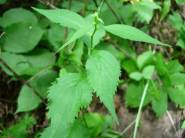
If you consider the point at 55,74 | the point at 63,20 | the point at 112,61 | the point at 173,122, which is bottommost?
the point at 173,122

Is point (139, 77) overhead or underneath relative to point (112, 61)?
underneath

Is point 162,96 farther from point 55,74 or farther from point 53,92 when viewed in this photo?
point 53,92

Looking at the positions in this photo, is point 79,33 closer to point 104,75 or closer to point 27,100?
point 104,75

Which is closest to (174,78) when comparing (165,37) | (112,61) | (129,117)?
(129,117)

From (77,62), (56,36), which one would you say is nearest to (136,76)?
(77,62)

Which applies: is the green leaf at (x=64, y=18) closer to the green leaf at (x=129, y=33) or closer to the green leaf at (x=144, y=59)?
the green leaf at (x=129, y=33)

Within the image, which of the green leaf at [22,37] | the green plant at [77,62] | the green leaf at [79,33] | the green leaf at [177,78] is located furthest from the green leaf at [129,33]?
the green leaf at [22,37]

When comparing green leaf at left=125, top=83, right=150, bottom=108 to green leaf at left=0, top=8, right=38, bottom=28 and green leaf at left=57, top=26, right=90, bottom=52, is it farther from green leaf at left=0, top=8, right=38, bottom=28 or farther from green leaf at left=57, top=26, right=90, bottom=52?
green leaf at left=57, top=26, right=90, bottom=52
